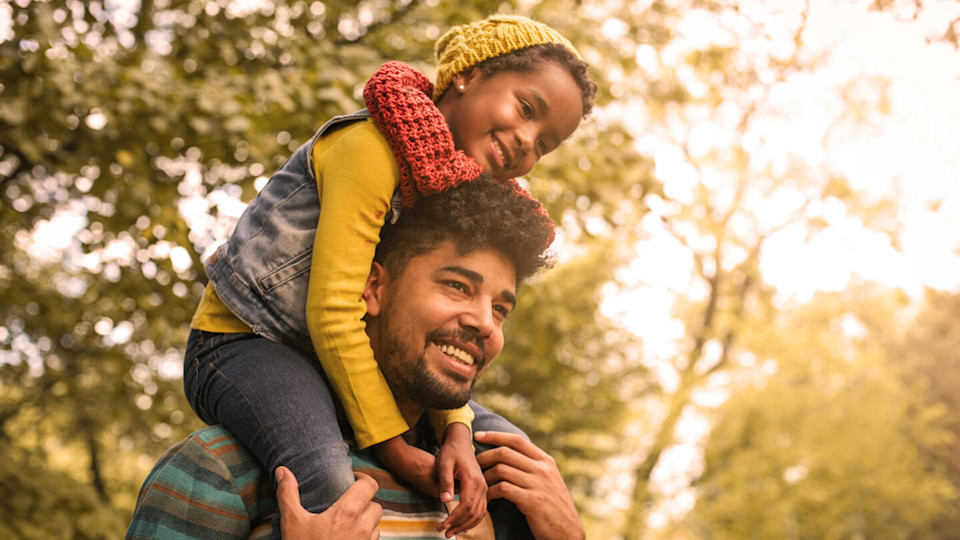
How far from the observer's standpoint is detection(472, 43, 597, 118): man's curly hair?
204cm

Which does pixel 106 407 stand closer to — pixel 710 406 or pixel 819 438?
pixel 710 406

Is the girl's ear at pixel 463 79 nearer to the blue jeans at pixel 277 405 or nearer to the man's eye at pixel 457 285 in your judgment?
the man's eye at pixel 457 285

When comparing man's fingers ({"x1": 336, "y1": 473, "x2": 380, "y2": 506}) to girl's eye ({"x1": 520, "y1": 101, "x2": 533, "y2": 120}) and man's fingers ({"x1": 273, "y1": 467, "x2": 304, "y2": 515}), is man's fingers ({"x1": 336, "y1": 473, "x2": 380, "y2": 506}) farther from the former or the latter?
girl's eye ({"x1": 520, "y1": 101, "x2": 533, "y2": 120})

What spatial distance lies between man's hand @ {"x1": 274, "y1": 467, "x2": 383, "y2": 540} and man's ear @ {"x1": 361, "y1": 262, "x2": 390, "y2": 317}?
47cm

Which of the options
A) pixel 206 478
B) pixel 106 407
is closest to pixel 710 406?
pixel 106 407

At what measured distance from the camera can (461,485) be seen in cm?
186

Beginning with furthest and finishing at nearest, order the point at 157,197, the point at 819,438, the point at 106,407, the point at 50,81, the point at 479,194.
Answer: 1. the point at 819,438
2. the point at 106,407
3. the point at 157,197
4. the point at 50,81
5. the point at 479,194

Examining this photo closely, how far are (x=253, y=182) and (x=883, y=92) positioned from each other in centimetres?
990

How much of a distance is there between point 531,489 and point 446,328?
528 mm

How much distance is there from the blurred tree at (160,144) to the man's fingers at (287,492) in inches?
88.7

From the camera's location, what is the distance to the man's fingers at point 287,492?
159 centimetres

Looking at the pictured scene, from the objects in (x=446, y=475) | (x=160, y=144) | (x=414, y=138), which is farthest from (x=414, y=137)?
(x=160, y=144)

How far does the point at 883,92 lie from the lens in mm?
11062

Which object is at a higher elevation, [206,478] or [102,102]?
[206,478]
